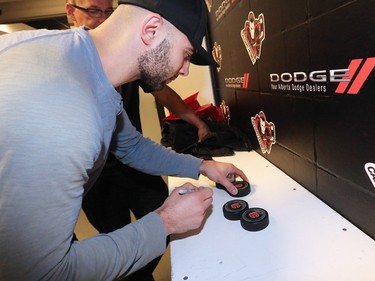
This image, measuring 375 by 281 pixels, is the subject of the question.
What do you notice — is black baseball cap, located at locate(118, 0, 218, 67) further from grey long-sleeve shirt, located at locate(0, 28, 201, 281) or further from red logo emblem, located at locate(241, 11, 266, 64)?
red logo emblem, located at locate(241, 11, 266, 64)

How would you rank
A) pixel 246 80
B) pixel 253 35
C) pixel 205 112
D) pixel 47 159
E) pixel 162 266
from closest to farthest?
pixel 47 159
pixel 253 35
pixel 246 80
pixel 162 266
pixel 205 112

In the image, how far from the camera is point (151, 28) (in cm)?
61

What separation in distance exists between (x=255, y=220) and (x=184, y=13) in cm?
53

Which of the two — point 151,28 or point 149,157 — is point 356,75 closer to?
point 151,28

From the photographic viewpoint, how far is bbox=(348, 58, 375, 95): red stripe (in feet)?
1.75

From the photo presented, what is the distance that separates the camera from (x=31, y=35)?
0.52m

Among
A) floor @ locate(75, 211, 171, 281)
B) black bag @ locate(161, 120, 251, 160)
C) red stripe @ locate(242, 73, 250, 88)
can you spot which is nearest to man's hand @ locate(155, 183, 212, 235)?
black bag @ locate(161, 120, 251, 160)

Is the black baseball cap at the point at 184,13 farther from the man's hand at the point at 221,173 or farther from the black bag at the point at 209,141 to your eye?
the black bag at the point at 209,141

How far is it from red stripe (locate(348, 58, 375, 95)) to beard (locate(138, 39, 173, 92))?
0.42m

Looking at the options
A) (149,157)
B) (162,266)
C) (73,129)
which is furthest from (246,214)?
(162,266)

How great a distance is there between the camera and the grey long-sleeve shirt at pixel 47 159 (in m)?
0.38

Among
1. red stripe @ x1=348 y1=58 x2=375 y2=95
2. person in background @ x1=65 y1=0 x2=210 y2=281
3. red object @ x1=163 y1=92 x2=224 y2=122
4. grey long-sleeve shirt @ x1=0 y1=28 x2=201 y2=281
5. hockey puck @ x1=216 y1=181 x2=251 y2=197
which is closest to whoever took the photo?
grey long-sleeve shirt @ x1=0 y1=28 x2=201 y2=281

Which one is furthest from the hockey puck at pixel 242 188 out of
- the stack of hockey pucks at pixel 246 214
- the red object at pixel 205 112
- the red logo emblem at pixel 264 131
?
the red object at pixel 205 112

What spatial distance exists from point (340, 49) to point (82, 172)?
0.60m
